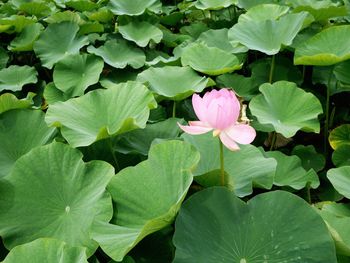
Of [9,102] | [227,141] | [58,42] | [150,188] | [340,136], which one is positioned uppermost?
[227,141]

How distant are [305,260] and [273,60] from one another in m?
1.08

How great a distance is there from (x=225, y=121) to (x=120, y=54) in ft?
3.94

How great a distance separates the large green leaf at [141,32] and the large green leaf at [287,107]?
0.71 metres

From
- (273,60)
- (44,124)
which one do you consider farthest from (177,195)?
(273,60)

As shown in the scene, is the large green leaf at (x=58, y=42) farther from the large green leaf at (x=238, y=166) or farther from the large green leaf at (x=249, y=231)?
the large green leaf at (x=249, y=231)

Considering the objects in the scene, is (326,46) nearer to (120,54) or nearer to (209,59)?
(209,59)

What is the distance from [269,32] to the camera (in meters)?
1.77

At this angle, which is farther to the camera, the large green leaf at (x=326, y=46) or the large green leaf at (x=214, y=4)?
the large green leaf at (x=214, y=4)

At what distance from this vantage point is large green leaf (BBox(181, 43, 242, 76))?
1.66m

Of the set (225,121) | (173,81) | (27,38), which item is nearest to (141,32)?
(27,38)

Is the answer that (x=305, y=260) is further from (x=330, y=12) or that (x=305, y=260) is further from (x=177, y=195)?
(x=330, y=12)

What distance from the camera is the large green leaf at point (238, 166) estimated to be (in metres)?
1.09

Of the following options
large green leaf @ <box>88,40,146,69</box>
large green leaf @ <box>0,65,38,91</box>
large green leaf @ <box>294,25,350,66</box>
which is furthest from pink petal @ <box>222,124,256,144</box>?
large green leaf @ <box>0,65,38,91</box>

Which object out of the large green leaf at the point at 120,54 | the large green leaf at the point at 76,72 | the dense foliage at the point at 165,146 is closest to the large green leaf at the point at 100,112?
the dense foliage at the point at 165,146
